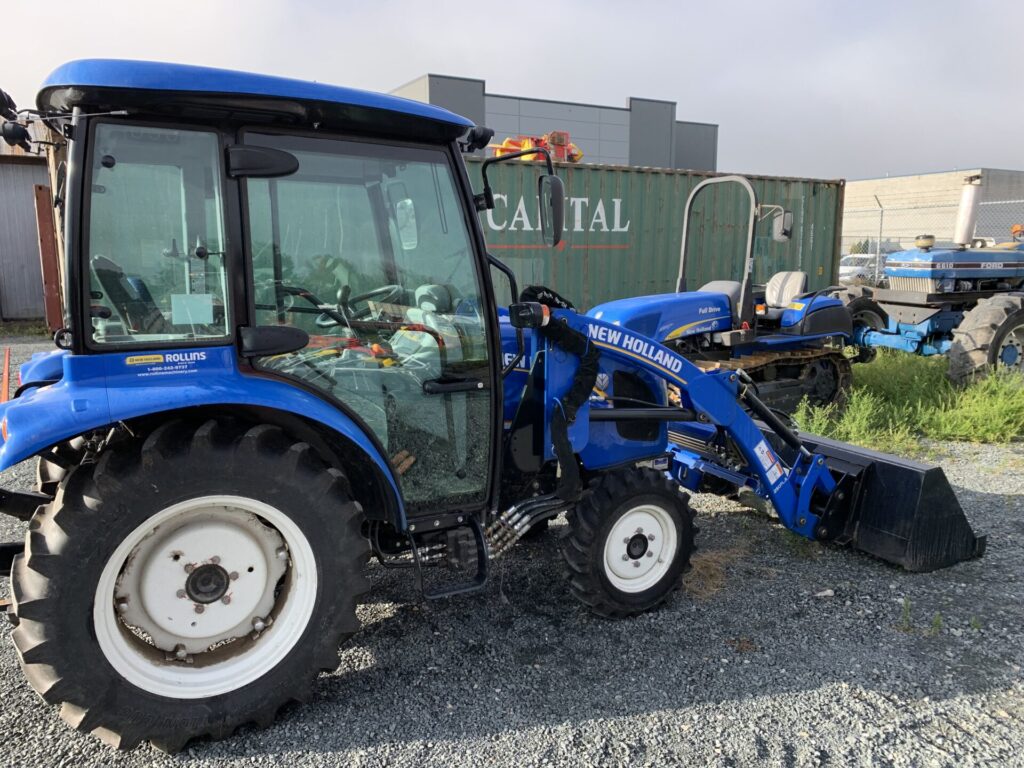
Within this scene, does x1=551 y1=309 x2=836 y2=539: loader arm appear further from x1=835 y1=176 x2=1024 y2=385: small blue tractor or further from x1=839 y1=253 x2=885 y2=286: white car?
x1=839 y1=253 x2=885 y2=286: white car

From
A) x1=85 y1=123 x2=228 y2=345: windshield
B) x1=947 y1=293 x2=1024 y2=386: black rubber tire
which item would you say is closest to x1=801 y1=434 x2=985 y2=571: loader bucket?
x1=85 y1=123 x2=228 y2=345: windshield

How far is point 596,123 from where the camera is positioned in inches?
1097

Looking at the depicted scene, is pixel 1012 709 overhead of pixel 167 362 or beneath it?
beneath

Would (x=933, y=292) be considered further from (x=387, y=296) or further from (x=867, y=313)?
(x=387, y=296)

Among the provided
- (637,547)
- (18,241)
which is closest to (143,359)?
(637,547)

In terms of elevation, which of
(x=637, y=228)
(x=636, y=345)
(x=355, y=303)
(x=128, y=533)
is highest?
(x=637, y=228)

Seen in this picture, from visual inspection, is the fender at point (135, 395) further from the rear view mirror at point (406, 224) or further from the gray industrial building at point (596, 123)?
the gray industrial building at point (596, 123)

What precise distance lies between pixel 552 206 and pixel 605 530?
1.43 meters

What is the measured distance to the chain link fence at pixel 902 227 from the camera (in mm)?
18588

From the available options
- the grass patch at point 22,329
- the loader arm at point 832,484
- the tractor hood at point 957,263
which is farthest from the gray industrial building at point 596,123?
the loader arm at point 832,484

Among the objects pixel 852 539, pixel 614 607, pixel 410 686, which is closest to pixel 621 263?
pixel 852 539

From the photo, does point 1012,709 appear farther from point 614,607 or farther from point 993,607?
point 614,607

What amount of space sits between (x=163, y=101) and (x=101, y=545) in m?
1.40

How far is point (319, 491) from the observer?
2.60m
